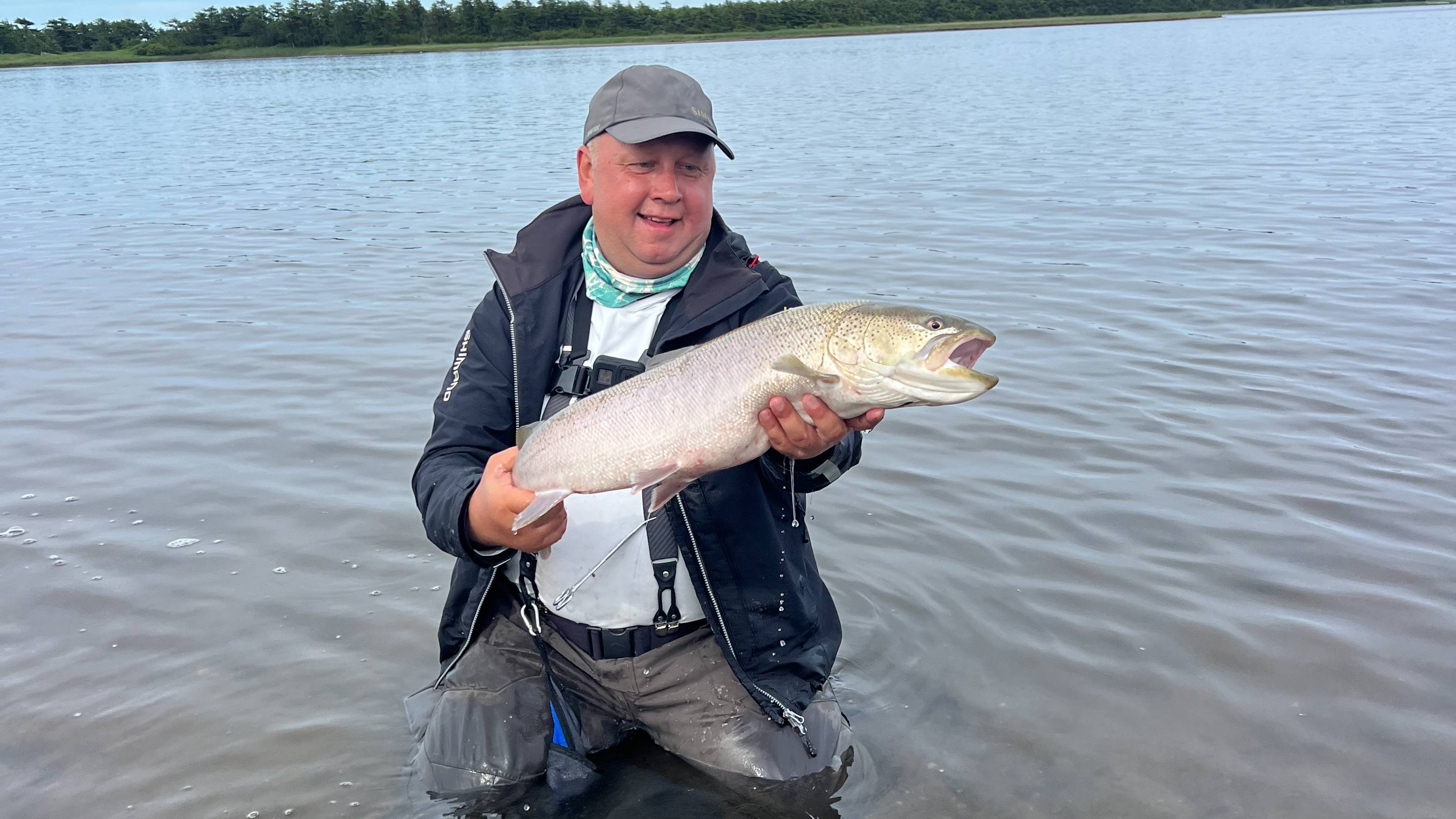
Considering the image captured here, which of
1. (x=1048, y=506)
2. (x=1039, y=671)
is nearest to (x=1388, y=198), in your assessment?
(x=1048, y=506)

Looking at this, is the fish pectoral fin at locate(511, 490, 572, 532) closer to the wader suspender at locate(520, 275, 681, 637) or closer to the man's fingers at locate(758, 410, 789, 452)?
the wader suspender at locate(520, 275, 681, 637)

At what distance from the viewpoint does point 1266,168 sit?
15.7 meters

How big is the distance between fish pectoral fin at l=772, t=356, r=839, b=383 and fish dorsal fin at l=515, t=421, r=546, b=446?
2.34ft

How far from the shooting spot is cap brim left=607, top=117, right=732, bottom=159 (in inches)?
134

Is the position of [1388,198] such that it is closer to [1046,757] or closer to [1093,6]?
[1046,757]

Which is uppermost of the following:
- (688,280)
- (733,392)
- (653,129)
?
(653,129)

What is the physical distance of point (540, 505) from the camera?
3.11m

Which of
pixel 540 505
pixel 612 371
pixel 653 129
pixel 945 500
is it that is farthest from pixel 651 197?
pixel 945 500

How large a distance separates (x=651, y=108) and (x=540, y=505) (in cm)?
131

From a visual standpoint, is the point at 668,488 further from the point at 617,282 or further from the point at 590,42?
the point at 590,42

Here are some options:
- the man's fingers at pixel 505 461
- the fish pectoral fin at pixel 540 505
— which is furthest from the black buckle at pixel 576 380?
the fish pectoral fin at pixel 540 505

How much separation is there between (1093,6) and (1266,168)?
305 ft

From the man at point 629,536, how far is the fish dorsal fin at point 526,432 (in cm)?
26

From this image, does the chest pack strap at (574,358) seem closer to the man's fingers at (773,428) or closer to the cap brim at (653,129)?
the cap brim at (653,129)
